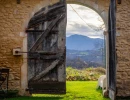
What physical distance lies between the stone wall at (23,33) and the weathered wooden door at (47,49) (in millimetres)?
195

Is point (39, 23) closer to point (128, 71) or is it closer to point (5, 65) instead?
point (5, 65)

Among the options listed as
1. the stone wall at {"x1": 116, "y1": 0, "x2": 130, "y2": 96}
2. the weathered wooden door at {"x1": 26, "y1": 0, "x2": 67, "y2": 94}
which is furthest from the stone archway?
the stone wall at {"x1": 116, "y1": 0, "x2": 130, "y2": 96}

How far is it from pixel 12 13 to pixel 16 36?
2.37 ft

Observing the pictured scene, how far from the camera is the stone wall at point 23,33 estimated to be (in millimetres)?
9930

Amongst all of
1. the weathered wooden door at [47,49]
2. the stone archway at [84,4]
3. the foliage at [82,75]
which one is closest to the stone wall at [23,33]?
the stone archway at [84,4]

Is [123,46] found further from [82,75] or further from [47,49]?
[82,75]

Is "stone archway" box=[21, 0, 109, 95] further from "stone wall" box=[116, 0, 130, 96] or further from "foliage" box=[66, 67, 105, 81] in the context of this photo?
"foliage" box=[66, 67, 105, 81]

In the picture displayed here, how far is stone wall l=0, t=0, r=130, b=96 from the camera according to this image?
9930 mm

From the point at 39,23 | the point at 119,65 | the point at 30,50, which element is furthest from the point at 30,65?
the point at 119,65

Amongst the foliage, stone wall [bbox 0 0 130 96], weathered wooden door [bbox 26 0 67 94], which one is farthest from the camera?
the foliage

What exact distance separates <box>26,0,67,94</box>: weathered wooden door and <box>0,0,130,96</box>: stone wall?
0.64 ft

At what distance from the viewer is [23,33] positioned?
32.8 feet

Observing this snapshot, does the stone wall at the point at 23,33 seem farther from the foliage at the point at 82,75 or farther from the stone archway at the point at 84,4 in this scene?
the foliage at the point at 82,75

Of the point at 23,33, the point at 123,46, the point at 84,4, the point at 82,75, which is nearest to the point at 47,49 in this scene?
the point at 23,33
